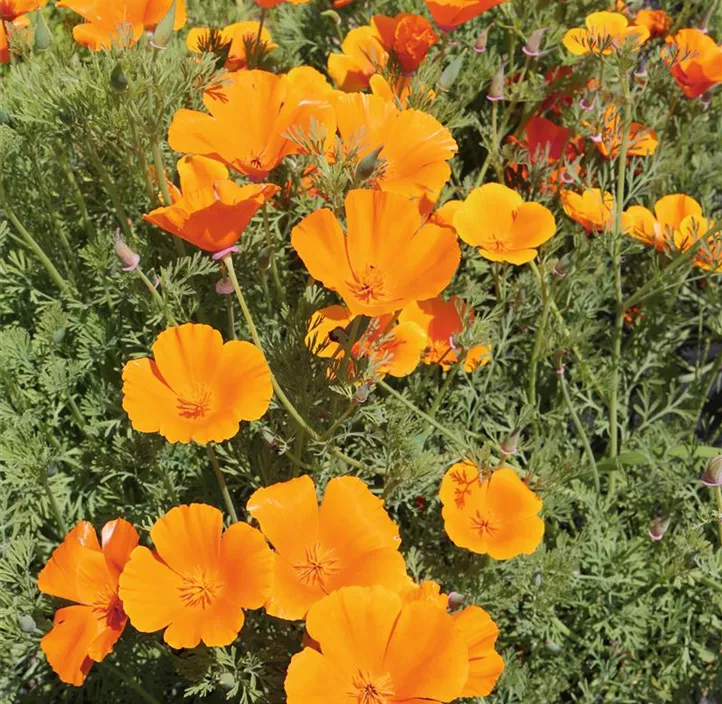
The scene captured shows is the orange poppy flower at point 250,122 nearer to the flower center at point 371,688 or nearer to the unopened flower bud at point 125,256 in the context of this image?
the unopened flower bud at point 125,256

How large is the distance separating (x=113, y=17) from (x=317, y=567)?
108cm

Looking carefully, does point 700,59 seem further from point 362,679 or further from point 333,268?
point 362,679

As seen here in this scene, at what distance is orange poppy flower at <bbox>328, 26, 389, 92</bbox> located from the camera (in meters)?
1.80

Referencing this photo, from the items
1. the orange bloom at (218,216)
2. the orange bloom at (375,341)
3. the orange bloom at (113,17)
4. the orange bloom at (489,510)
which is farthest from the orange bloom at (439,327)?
the orange bloom at (113,17)

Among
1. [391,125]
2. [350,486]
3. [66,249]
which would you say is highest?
[391,125]

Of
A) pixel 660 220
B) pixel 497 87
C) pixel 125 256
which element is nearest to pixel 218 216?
pixel 125 256

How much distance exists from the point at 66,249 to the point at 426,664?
1.28 meters

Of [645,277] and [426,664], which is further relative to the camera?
[645,277]

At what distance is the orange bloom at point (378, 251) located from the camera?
117 centimetres

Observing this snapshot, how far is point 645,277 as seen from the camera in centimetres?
220

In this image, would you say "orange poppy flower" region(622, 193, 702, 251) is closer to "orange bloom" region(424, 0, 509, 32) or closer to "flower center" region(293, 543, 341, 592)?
"orange bloom" region(424, 0, 509, 32)

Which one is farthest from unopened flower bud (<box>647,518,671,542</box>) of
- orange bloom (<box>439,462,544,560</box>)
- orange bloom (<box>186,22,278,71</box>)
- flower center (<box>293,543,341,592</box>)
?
orange bloom (<box>186,22,278,71</box>)

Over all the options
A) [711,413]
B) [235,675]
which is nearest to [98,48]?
Result: [235,675]

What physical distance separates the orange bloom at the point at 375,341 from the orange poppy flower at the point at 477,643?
0.36m
